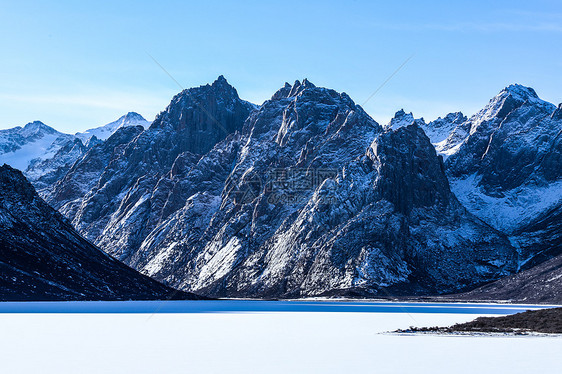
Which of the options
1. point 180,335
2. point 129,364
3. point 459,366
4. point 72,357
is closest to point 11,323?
point 180,335

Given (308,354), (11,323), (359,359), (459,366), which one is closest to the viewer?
(459,366)

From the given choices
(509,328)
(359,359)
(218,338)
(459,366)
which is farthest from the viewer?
(509,328)

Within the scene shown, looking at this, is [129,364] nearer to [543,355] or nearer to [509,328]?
[543,355]

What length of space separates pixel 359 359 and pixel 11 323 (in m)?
82.6

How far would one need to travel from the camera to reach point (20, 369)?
61.9 m

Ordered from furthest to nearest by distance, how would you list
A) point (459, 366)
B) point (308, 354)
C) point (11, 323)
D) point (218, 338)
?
point (11, 323), point (218, 338), point (308, 354), point (459, 366)

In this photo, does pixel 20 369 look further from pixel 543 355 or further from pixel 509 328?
pixel 509 328

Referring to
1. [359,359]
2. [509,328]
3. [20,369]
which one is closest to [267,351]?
[359,359]

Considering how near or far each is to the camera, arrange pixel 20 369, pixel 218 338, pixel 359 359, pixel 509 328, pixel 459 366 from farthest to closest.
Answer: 1. pixel 509 328
2. pixel 218 338
3. pixel 359 359
4. pixel 459 366
5. pixel 20 369

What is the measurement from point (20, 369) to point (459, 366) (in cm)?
4076

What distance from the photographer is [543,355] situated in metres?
74.9

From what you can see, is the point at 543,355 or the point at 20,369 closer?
the point at 20,369

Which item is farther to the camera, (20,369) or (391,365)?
(391,365)

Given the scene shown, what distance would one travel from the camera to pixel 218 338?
101m
